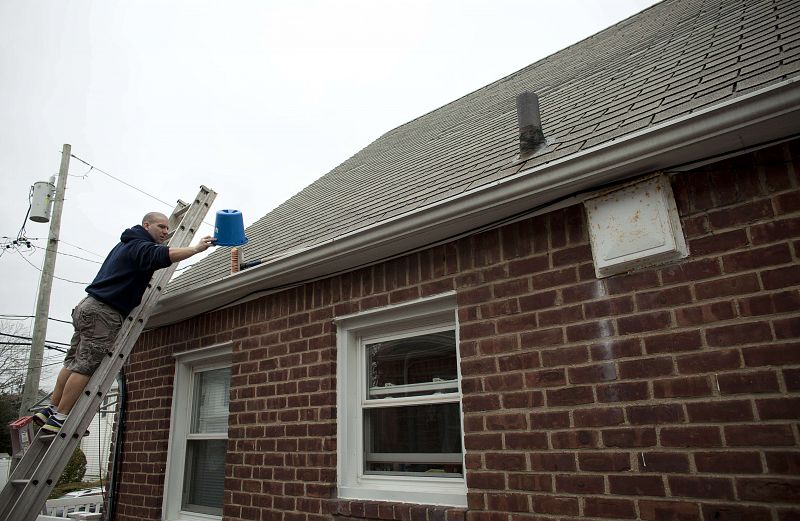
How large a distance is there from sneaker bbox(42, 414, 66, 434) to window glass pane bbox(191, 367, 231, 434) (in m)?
1.62

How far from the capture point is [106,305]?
4258mm

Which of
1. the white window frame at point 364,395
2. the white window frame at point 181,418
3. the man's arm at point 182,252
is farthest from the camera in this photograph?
the white window frame at point 181,418

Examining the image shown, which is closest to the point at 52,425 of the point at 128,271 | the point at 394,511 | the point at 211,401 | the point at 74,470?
the point at 128,271

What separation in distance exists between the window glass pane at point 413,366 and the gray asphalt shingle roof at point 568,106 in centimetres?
97

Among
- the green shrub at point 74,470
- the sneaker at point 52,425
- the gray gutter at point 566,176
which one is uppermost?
the gray gutter at point 566,176

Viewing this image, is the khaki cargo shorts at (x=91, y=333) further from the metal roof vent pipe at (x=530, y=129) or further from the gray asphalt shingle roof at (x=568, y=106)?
the metal roof vent pipe at (x=530, y=129)

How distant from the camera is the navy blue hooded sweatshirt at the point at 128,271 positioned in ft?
13.8

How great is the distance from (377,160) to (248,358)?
3.54m

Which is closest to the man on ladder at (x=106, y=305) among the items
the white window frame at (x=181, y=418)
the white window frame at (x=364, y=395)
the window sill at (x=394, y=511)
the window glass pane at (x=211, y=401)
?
the white window frame at (x=181, y=418)

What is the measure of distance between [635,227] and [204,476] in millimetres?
4685

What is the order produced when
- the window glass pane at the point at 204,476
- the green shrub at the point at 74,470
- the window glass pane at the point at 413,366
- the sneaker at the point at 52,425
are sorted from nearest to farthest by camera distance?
the window glass pane at the point at 413,366, the sneaker at the point at 52,425, the window glass pane at the point at 204,476, the green shrub at the point at 74,470

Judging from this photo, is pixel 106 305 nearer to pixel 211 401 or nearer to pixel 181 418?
pixel 211 401

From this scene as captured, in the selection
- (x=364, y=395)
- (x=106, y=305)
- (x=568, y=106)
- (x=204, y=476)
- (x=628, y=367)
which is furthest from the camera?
(x=204, y=476)

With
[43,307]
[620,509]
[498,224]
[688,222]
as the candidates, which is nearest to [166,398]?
[498,224]
